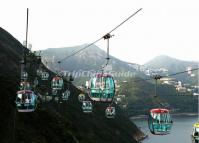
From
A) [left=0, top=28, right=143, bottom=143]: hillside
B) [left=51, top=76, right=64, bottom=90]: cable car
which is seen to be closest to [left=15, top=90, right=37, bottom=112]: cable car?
[left=0, top=28, right=143, bottom=143]: hillside

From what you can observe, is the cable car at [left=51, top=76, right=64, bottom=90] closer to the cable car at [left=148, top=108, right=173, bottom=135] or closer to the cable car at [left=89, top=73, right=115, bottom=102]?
the cable car at [left=148, top=108, right=173, bottom=135]

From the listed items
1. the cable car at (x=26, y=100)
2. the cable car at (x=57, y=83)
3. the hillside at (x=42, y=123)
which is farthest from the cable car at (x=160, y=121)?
the cable car at (x=57, y=83)

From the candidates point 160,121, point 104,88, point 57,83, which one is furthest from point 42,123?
point 104,88

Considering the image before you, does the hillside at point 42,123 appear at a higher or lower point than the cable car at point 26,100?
lower

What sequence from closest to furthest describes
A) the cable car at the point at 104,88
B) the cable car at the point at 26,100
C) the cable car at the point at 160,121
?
the cable car at the point at 104,88, the cable car at the point at 26,100, the cable car at the point at 160,121

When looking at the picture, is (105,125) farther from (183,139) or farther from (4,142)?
(4,142)

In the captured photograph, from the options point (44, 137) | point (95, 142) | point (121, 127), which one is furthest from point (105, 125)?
point (44, 137)

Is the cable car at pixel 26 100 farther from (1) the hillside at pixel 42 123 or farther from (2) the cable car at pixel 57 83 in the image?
(2) the cable car at pixel 57 83

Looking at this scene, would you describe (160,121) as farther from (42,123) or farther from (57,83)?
(42,123)
